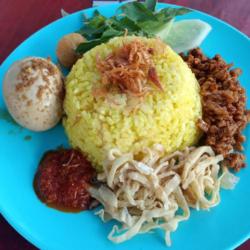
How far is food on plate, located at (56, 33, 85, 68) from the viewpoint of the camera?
251 cm

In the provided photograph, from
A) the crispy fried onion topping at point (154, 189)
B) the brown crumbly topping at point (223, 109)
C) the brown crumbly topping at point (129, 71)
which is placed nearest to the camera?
the crispy fried onion topping at point (154, 189)

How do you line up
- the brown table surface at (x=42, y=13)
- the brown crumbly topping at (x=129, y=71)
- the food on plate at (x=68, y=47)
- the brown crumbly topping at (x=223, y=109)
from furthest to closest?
the brown table surface at (x=42, y=13), the food on plate at (x=68, y=47), the brown crumbly topping at (x=223, y=109), the brown crumbly topping at (x=129, y=71)

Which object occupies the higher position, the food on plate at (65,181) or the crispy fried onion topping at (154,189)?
the crispy fried onion topping at (154,189)

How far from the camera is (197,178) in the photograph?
6.71 ft

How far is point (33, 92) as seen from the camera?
2141 mm

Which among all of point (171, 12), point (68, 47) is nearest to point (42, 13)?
point (68, 47)

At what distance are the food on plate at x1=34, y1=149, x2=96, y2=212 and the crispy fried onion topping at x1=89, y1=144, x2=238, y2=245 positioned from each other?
0.23 ft

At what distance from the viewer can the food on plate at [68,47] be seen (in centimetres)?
251

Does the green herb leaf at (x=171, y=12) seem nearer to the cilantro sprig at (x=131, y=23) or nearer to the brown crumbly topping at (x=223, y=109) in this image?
the cilantro sprig at (x=131, y=23)

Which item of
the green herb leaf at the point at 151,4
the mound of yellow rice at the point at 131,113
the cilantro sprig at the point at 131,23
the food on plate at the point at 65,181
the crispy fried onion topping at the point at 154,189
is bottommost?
the food on plate at the point at 65,181

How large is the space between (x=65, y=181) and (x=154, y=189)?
0.47 m

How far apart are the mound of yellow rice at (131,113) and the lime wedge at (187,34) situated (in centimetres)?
35

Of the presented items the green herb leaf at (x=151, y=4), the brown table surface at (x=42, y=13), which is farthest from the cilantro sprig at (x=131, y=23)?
the brown table surface at (x=42, y=13)

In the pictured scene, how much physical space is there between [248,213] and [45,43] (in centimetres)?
169
